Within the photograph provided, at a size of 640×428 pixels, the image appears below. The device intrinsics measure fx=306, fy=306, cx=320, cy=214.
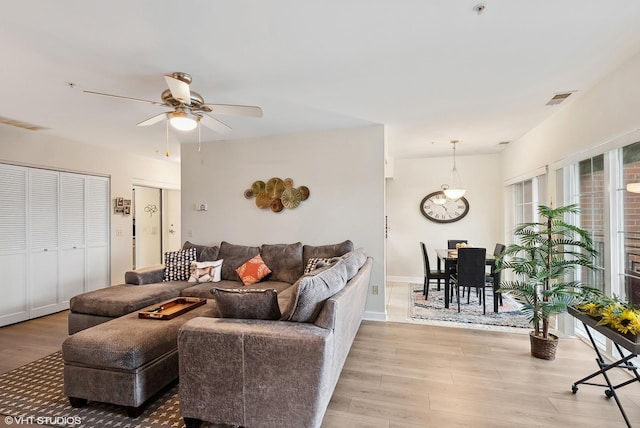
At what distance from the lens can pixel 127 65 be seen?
8.09ft

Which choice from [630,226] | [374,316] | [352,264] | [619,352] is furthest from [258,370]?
[630,226]

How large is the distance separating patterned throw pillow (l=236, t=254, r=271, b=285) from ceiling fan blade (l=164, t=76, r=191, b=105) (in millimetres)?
2269

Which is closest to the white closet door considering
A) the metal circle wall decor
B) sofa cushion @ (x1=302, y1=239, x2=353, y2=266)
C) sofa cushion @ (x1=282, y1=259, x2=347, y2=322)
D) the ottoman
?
the metal circle wall decor

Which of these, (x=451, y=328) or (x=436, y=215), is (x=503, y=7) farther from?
(x=436, y=215)

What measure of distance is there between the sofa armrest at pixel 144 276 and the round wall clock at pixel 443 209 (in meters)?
5.02

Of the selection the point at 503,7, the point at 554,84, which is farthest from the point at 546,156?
the point at 503,7

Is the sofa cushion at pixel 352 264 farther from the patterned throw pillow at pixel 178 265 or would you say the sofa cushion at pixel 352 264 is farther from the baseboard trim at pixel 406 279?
the baseboard trim at pixel 406 279

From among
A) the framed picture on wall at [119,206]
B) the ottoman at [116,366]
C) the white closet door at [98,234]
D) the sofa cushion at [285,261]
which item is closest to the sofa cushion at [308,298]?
the ottoman at [116,366]

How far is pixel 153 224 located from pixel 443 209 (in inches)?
251

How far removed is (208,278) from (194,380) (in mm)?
2380

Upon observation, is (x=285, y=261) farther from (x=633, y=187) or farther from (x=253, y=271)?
(x=633, y=187)

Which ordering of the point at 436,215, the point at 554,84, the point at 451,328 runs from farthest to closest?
the point at 436,215 → the point at 451,328 → the point at 554,84

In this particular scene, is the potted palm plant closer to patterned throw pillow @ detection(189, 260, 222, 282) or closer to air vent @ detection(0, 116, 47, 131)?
patterned throw pillow @ detection(189, 260, 222, 282)

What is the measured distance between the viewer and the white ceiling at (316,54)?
6.08ft
